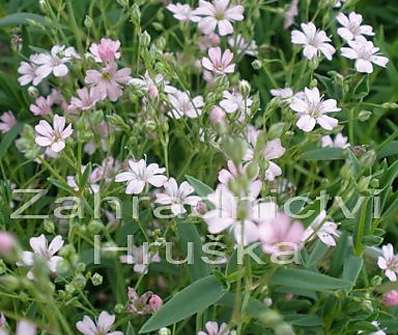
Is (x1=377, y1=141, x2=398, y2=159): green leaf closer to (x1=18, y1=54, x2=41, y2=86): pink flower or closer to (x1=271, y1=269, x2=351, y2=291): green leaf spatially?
(x1=271, y1=269, x2=351, y2=291): green leaf

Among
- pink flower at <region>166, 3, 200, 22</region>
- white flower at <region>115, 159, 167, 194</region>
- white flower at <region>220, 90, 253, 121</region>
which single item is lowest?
white flower at <region>115, 159, 167, 194</region>

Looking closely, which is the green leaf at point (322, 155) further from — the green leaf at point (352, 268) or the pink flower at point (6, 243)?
the pink flower at point (6, 243)

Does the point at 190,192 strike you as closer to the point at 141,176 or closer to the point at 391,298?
the point at 141,176

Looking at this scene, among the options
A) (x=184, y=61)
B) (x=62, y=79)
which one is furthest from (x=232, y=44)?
(x=62, y=79)

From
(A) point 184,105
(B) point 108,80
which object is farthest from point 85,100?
(A) point 184,105

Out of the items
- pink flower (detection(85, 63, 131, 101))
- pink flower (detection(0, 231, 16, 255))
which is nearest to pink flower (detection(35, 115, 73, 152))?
pink flower (detection(85, 63, 131, 101))

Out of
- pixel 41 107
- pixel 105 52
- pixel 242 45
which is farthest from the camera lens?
pixel 242 45
